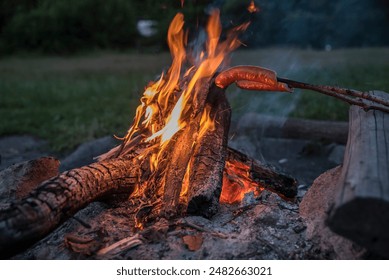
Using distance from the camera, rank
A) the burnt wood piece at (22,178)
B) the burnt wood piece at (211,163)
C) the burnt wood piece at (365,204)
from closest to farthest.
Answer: the burnt wood piece at (365,204), the burnt wood piece at (211,163), the burnt wood piece at (22,178)

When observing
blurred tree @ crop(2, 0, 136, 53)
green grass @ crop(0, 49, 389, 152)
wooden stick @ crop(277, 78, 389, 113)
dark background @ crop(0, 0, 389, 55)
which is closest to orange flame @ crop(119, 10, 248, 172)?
wooden stick @ crop(277, 78, 389, 113)

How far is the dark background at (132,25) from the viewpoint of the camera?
12.9 meters

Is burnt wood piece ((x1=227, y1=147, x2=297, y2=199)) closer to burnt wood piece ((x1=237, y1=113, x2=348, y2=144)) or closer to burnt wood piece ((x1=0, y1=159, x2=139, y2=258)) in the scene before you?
burnt wood piece ((x1=0, y1=159, x2=139, y2=258))

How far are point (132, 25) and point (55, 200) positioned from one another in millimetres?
14861

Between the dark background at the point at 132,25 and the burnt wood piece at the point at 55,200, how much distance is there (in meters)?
9.22

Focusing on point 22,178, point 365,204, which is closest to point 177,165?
point 22,178

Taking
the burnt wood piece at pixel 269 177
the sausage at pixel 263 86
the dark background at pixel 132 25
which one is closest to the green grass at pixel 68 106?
the dark background at pixel 132 25

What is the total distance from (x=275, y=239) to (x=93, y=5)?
15839 mm

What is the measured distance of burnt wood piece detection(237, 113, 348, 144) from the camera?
6016mm

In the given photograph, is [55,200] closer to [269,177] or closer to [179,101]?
[179,101]

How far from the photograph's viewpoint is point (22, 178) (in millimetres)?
3420

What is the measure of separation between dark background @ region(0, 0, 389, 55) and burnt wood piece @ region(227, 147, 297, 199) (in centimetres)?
859

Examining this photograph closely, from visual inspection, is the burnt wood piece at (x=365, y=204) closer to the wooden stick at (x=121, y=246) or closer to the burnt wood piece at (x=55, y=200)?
the wooden stick at (x=121, y=246)
